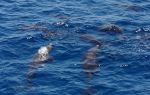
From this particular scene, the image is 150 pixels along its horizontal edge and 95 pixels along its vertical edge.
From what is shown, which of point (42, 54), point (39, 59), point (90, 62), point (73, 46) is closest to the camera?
point (90, 62)

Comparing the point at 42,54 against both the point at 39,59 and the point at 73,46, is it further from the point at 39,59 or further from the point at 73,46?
the point at 73,46

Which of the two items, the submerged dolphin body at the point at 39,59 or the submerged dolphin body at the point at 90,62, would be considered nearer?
the submerged dolphin body at the point at 39,59

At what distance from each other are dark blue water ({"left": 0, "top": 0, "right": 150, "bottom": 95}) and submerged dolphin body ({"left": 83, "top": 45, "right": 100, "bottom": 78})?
8.9 inches

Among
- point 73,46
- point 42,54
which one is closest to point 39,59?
point 42,54

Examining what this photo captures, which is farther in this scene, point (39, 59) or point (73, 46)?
point (73, 46)

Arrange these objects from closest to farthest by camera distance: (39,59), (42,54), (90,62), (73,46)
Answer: (90,62) → (39,59) → (42,54) → (73,46)

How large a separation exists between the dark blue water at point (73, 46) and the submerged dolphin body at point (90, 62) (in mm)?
227

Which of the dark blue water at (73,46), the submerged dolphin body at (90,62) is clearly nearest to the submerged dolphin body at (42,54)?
the dark blue water at (73,46)

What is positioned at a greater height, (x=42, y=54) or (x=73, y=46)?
(x=73, y=46)

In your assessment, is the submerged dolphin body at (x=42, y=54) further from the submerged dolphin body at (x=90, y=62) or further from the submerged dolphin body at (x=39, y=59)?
the submerged dolphin body at (x=90, y=62)

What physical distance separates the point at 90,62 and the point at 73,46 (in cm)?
248

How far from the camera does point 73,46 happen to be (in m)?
25.5

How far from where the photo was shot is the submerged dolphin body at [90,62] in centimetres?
2275

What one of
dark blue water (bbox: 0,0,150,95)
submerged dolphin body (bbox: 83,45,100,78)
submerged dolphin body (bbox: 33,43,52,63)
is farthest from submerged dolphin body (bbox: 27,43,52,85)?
submerged dolphin body (bbox: 83,45,100,78)
